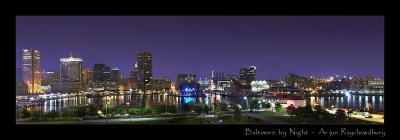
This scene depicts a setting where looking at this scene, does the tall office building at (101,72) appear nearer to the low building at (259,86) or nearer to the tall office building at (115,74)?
the tall office building at (115,74)

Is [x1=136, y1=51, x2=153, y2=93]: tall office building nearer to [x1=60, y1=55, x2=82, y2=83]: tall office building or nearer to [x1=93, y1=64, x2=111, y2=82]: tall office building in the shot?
[x1=93, y1=64, x2=111, y2=82]: tall office building

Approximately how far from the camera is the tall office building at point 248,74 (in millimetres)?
7898

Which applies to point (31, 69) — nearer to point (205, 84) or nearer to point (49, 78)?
point (49, 78)

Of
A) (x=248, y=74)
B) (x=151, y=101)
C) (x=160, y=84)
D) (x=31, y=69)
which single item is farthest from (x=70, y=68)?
(x=248, y=74)

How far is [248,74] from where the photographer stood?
7949mm

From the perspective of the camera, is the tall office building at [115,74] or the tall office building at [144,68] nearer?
the tall office building at [144,68]

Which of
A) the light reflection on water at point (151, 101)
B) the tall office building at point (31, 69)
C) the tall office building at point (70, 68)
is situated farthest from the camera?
the light reflection on water at point (151, 101)

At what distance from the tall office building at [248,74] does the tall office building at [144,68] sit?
1.66 metres

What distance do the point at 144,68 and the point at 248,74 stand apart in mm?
1885

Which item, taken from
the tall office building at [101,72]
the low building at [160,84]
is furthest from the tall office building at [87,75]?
the low building at [160,84]

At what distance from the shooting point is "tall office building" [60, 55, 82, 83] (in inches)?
299
